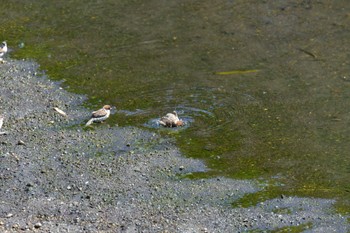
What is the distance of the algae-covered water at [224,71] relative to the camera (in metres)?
10.1

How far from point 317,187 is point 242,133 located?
1705 millimetres

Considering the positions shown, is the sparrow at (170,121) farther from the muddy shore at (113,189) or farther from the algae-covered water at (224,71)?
the muddy shore at (113,189)

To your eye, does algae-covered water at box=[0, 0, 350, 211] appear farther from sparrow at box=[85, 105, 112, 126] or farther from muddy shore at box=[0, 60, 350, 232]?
muddy shore at box=[0, 60, 350, 232]

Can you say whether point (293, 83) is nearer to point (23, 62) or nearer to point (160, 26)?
point (160, 26)

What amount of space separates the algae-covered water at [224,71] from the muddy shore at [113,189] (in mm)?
311

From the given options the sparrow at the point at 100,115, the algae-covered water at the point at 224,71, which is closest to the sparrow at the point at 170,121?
the algae-covered water at the point at 224,71

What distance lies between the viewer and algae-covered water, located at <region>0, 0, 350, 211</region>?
10.1 meters

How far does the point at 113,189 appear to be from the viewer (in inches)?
362

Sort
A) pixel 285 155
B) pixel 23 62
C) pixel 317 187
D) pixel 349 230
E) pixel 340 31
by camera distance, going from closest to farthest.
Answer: pixel 349 230, pixel 317 187, pixel 285 155, pixel 23 62, pixel 340 31

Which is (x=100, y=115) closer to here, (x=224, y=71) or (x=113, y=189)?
(x=113, y=189)

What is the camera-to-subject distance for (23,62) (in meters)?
13.2

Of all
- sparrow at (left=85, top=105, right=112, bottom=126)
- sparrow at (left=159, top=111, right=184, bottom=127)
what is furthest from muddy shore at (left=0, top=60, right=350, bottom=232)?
sparrow at (left=159, top=111, right=184, bottom=127)

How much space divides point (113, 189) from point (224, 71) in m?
4.26

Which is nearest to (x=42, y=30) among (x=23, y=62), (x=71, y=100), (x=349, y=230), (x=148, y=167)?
(x=23, y=62)
